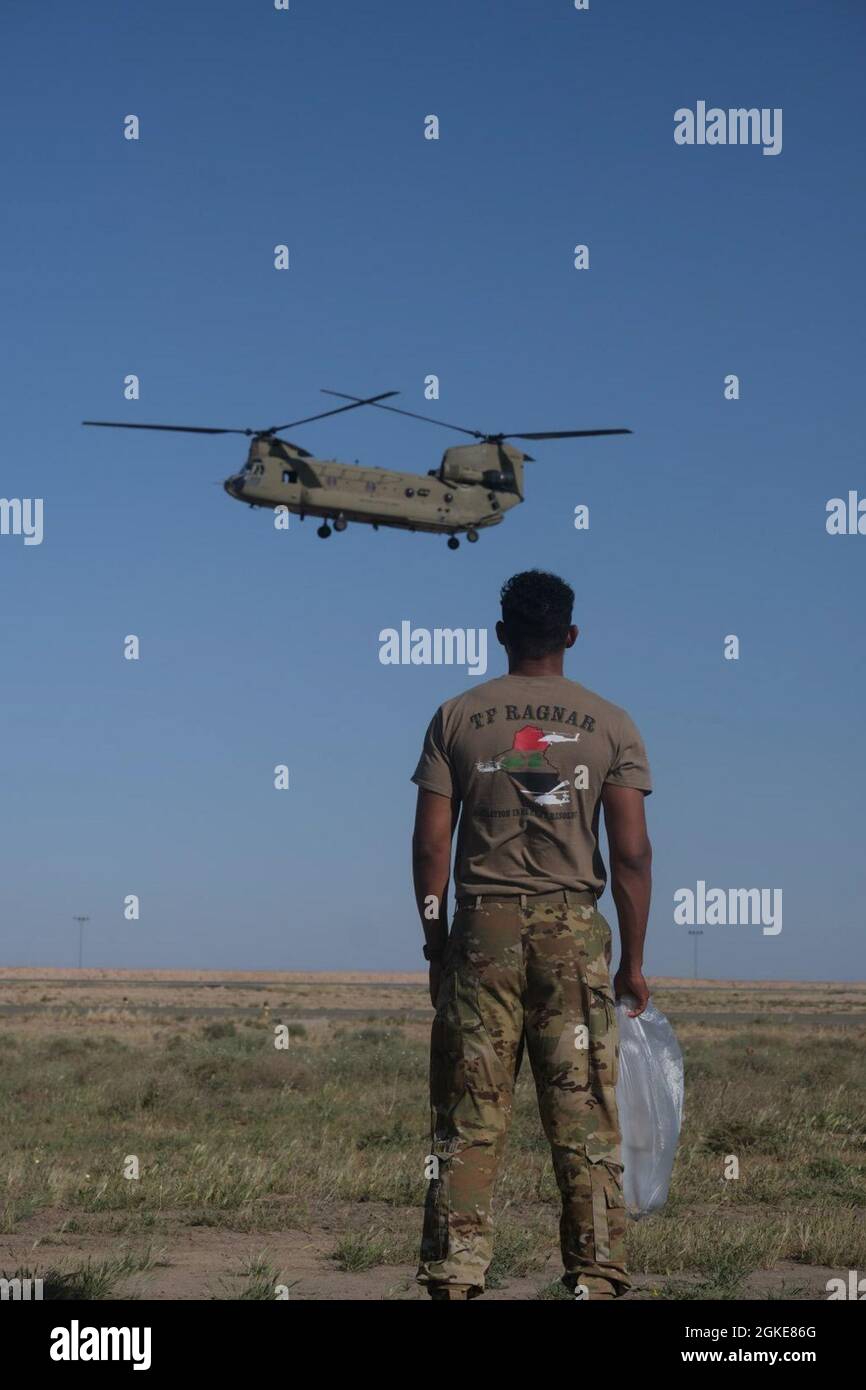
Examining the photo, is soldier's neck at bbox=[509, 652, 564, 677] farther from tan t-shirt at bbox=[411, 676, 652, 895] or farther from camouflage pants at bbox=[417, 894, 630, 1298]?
camouflage pants at bbox=[417, 894, 630, 1298]

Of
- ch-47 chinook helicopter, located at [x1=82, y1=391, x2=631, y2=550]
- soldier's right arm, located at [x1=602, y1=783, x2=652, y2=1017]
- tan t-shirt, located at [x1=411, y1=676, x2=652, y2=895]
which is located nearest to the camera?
tan t-shirt, located at [x1=411, y1=676, x2=652, y2=895]

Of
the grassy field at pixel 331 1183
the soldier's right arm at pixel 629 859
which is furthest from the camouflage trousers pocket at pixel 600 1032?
the grassy field at pixel 331 1183

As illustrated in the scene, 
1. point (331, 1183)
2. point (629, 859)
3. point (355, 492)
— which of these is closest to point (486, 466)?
point (355, 492)

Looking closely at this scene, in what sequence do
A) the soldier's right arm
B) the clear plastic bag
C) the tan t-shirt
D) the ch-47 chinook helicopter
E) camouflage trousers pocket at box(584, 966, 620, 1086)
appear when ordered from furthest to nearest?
the ch-47 chinook helicopter
the clear plastic bag
the soldier's right arm
the tan t-shirt
camouflage trousers pocket at box(584, 966, 620, 1086)

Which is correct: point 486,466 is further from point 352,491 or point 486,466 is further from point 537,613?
point 537,613

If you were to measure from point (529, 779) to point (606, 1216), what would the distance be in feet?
5.28

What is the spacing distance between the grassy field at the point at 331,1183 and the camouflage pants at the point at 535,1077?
68.4 inches

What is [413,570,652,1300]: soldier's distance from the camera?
5.98 m

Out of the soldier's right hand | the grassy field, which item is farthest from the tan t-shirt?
the grassy field

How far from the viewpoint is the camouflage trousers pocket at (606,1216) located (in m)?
5.95

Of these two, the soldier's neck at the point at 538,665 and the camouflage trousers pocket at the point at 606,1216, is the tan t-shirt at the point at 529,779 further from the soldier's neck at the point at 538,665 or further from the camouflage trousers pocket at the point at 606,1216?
the camouflage trousers pocket at the point at 606,1216
